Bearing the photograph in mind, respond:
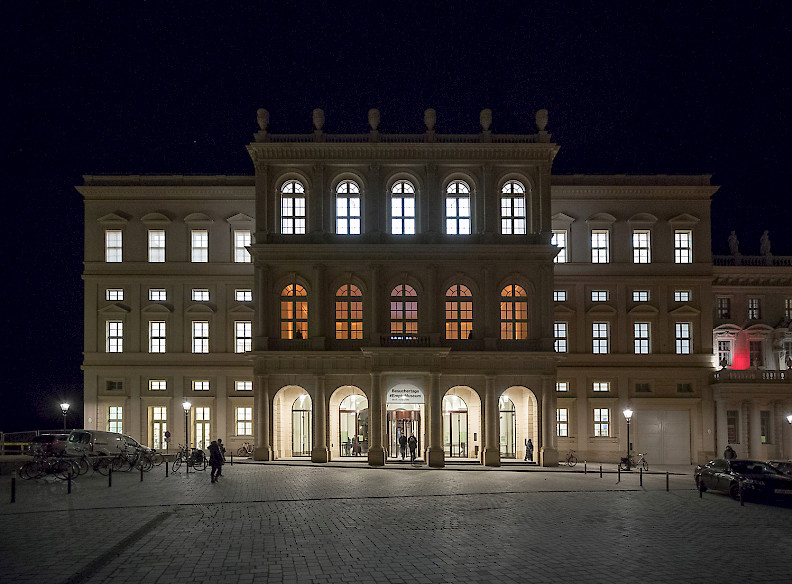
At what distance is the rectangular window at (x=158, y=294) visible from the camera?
5259cm

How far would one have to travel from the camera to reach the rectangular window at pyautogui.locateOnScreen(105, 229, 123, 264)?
52.5 m

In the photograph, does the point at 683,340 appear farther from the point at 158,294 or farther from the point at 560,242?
the point at 158,294

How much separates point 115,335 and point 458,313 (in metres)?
23.0

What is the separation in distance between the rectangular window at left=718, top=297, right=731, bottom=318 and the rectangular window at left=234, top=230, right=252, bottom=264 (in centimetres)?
3140

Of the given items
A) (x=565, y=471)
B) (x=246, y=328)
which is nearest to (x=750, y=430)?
(x=565, y=471)

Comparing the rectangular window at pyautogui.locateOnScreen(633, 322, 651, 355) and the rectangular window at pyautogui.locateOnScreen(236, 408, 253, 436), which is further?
the rectangular window at pyautogui.locateOnScreen(633, 322, 651, 355)

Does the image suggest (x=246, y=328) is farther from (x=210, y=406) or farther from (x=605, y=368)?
(x=605, y=368)

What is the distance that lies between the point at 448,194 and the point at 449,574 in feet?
113

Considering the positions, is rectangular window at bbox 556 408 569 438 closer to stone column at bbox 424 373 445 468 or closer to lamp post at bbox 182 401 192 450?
stone column at bbox 424 373 445 468

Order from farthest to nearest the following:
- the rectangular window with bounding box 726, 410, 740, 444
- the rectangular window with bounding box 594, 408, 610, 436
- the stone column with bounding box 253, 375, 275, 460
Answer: the rectangular window with bounding box 594, 408, 610, 436, the rectangular window with bounding box 726, 410, 740, 444, the stone column with bounding box 253, 375, 275, 460

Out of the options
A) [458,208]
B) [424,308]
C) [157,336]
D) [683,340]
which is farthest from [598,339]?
[157,336]

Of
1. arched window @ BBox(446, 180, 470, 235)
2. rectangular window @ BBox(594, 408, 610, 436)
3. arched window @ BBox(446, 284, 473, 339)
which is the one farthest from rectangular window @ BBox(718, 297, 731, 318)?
arched window @ BBox(446, 180, 470, 235)

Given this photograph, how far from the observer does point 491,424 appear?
45062 mm

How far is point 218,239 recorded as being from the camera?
2072 inches
